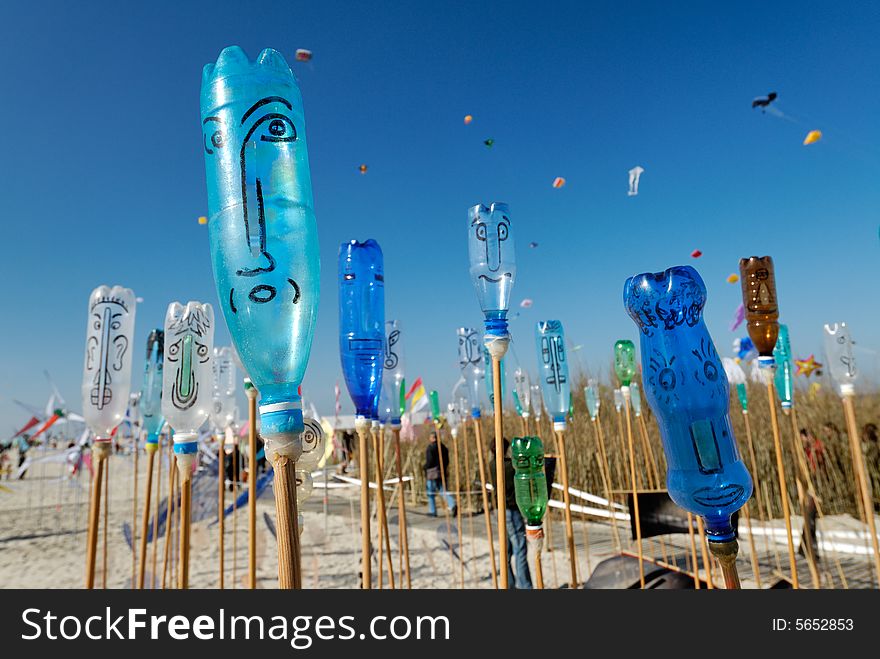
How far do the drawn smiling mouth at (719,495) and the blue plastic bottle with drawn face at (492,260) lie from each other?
81 centimetres

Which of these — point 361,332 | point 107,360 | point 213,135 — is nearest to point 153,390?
point 107,360

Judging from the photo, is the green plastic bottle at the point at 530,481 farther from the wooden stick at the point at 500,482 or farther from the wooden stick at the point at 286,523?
the wooden stick at the point at 286,523


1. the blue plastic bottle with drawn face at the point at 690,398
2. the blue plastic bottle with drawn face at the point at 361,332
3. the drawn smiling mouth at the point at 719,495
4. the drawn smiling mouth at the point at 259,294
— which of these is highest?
the blue plastic bottle with drawn face at the point at 361,332

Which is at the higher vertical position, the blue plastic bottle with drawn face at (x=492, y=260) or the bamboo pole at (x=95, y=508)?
the blue plastic bottle with drawn face at (x=492, y=260)

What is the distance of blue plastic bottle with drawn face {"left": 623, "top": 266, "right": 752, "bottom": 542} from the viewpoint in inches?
50.5

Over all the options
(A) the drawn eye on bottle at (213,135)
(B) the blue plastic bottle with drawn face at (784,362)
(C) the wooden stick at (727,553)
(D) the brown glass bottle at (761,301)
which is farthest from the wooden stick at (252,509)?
(B) the blue plastic bottle with drawn face at (784,362)

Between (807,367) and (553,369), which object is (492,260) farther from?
(807,367)

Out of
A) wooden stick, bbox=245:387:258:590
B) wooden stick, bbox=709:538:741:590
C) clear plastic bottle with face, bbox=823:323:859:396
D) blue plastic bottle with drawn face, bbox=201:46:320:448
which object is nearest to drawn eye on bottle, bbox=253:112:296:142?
blue plastic bottle with drawn face, bbox=201:46:320:448

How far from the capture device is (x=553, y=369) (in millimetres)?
2867

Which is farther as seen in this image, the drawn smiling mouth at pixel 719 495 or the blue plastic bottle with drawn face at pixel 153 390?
the blue plastic bottle with drawn face at pixel 153 390

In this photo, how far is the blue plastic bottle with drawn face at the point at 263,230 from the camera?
40.7 inches

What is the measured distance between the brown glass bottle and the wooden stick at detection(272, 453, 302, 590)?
2095 millimetres

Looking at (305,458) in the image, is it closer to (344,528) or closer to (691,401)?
(691,401)
